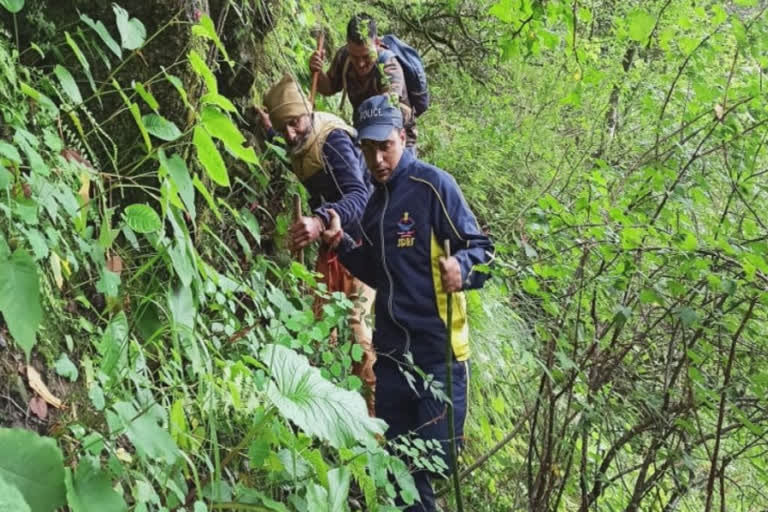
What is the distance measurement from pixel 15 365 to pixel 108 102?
4.36 ft

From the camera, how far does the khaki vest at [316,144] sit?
161 inches

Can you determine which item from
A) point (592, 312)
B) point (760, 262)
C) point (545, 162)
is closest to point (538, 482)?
point (592, 312)

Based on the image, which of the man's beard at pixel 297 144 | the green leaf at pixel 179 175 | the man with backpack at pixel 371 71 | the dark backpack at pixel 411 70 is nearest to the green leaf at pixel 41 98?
the green leaf at pixel 179 175

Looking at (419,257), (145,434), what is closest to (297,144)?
(419,257)

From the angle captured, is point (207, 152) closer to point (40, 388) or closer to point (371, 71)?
point (40, 388)

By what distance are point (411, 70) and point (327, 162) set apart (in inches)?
41.7

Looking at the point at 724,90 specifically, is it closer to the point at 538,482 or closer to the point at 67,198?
the point at 538,482

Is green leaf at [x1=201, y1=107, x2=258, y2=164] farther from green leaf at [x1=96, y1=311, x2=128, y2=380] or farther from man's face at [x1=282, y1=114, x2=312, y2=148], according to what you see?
man's face at [x1=282, y1=114, x2=312, y2=148]

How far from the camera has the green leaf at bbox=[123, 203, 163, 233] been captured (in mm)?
1717

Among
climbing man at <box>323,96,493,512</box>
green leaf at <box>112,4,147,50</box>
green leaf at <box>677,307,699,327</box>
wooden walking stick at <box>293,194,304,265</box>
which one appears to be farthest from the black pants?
green leaf at <box>112,4,147,50</box>

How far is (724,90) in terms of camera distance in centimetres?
311

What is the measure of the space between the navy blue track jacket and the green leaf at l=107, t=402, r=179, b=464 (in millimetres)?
1872

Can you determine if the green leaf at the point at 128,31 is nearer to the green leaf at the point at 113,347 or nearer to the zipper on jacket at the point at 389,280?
the green leaf at the point at 113,347

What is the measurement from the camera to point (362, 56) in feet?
14.4
